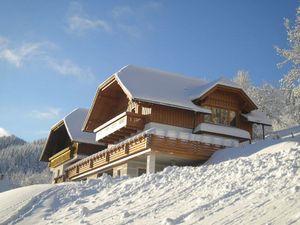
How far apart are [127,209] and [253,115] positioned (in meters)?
17.2

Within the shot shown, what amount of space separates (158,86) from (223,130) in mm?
4738

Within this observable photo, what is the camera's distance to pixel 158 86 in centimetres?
2698

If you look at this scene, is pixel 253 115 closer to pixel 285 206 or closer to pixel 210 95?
pixel 210 95

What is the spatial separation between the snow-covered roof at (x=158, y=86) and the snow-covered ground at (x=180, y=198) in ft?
25.4

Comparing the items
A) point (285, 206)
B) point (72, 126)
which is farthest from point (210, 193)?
point (72, 126)

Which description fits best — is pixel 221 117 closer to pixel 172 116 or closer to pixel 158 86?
pixel 172 116

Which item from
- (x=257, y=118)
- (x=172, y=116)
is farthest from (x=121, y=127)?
(x=257, y=118)

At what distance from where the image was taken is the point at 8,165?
139250mm

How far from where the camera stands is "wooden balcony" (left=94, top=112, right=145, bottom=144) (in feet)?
83.9

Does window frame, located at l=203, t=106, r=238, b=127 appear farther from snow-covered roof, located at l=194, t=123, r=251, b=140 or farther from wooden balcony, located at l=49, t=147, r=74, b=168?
wooden balcony, located at l=49, t=147, r=74, b=168

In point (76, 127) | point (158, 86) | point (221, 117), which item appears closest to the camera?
point (158, 86)

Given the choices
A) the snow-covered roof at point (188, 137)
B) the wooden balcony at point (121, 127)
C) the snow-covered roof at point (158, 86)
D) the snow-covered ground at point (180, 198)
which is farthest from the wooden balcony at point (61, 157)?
the snow-covered ground at point (180, 198)

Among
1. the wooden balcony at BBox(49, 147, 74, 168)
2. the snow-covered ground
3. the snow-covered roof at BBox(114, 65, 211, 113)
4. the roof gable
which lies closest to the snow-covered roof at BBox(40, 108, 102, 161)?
the wooden balcony at BBox(49, 147, 74, 168)

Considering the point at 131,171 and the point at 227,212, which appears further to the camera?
the point at 131,171
